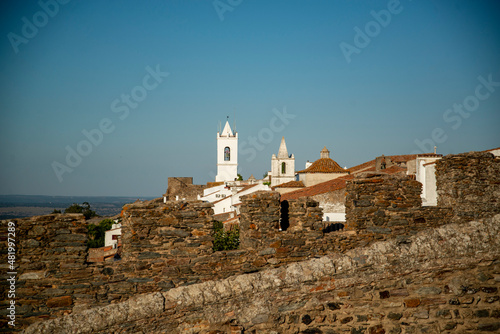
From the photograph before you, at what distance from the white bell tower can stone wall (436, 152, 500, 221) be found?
267 feet

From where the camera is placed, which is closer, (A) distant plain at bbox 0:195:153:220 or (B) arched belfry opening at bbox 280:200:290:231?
(B) arched belfry opening at bbox 280:200:290:231

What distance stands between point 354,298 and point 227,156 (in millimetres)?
84996

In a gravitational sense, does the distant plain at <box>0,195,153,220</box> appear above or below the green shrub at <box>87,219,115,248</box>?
above

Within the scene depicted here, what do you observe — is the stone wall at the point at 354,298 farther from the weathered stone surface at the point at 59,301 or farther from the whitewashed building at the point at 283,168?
the whitewashed building at the point at 283,168

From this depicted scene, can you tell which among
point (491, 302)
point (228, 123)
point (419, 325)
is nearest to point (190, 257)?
point (419, 325)

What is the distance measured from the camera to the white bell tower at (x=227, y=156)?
3499 inches

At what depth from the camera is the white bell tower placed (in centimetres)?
8888

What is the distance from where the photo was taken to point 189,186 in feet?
221

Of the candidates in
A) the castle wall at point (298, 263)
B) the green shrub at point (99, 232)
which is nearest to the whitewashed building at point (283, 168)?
the green shrub at point (99, 232)

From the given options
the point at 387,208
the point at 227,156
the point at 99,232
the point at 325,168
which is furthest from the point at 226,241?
the point at 227,156

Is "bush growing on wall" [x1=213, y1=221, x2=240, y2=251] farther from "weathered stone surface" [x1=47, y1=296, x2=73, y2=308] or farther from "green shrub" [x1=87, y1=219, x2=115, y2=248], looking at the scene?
"green shrub" [x1=87, y1=219, x2=115, y2=248]

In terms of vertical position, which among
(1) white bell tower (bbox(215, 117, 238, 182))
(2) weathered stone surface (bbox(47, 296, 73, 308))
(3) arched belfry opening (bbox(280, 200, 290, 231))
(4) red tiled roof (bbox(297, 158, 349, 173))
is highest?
(1) white bell tower (bbox(215, 117, 238, 182))

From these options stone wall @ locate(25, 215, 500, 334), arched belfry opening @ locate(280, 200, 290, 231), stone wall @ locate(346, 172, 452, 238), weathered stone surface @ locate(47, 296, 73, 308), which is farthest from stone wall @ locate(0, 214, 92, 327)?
stone wall @ locate(346, 172, 452, 238)

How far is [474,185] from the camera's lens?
22.5 feet
